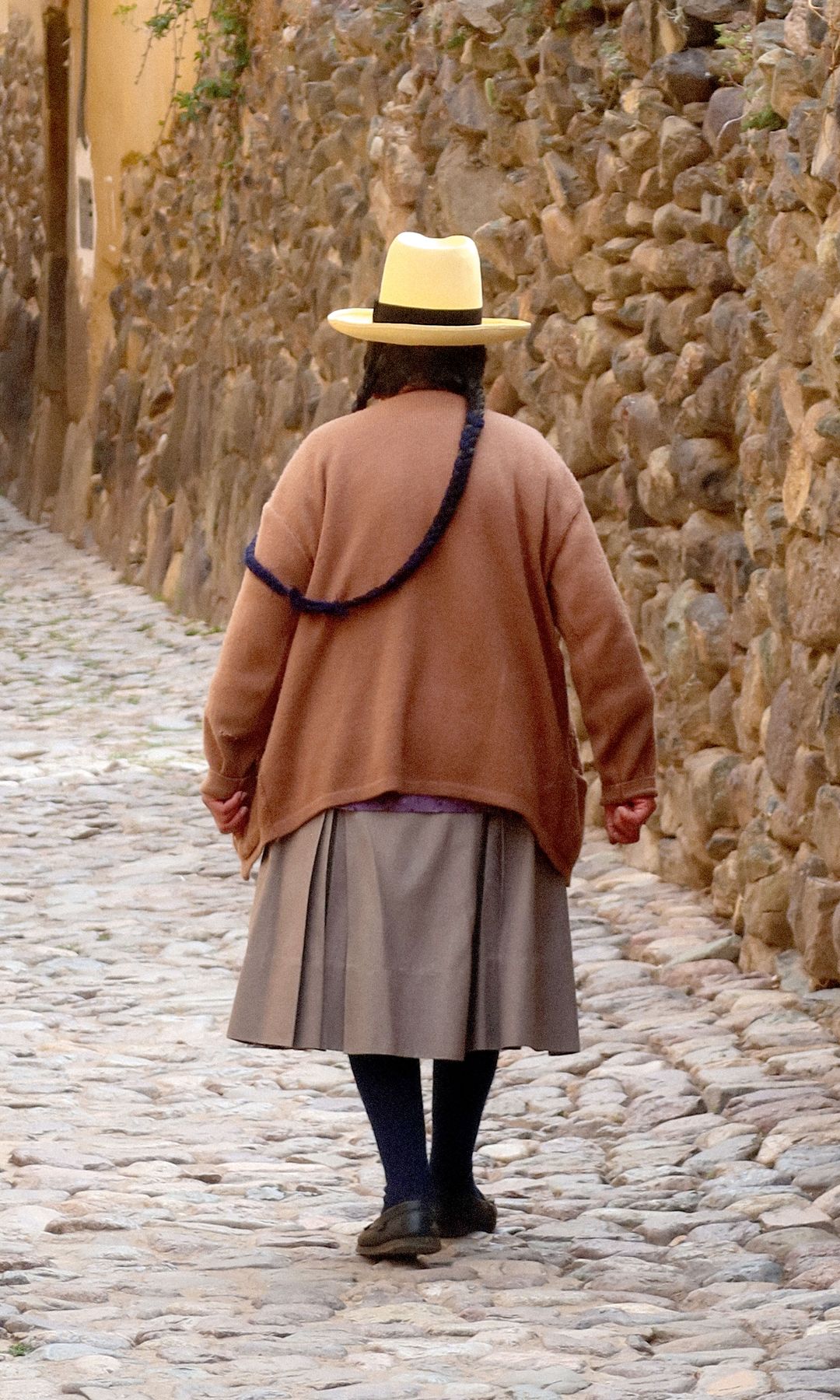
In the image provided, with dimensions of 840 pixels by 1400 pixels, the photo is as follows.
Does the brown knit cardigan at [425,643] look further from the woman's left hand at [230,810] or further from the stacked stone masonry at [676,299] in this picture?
the stacked stone masonry at [676,299]

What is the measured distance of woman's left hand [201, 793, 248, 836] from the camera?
3.36 meters

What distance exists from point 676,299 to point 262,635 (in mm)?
2823

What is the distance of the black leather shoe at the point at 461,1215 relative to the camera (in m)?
3.42

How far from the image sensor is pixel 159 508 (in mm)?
12648

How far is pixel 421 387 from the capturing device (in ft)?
11.1

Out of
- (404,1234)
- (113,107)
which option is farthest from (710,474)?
(113,107)

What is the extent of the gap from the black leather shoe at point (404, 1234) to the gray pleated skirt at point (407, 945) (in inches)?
10.2

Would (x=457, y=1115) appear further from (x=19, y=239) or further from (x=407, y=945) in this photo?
(x=19, y=239)

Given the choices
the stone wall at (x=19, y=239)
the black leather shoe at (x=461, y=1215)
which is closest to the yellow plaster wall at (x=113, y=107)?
the stone wall at (x=19, y=239)

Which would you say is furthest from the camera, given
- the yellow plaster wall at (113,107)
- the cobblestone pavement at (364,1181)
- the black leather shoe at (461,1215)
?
the yellow plaster wall at (113,107)

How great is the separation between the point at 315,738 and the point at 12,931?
9.25 ft

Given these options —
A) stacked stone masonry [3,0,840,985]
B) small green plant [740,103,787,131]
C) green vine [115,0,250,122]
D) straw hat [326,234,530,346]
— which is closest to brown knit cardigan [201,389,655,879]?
straw hat [326,234,530,346]

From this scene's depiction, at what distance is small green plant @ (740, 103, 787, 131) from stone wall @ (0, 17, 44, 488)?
1139cm

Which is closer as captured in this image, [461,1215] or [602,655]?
[602,655]
